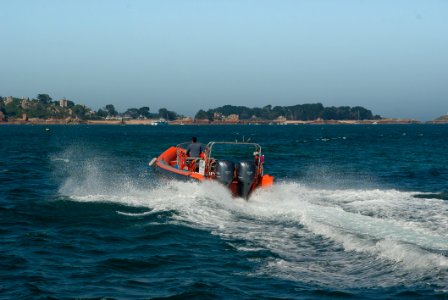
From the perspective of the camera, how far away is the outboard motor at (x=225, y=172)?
18344mm

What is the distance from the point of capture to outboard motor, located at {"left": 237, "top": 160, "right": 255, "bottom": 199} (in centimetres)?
1831

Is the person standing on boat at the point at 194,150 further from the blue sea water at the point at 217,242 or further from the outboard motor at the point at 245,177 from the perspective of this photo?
the outboard motor at the point at 245,177

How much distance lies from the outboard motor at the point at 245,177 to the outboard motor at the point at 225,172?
27 centimetres

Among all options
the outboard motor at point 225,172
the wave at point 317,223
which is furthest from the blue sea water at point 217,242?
the outboard motor at point 225,172

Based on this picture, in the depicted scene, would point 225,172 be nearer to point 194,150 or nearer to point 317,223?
point 194,150

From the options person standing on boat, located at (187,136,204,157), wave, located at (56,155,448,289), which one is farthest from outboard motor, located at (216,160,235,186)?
person standing on boat, located at (187,136,204,157)

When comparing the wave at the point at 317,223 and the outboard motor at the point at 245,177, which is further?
the outboard motor at the point at 245,177

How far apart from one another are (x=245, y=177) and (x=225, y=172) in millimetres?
599

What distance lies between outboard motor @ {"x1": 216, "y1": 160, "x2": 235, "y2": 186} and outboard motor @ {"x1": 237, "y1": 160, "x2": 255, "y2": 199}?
27cm

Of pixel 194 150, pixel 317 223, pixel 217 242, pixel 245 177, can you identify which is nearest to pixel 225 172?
pixel 245 177

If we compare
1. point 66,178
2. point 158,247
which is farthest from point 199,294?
point 66,178

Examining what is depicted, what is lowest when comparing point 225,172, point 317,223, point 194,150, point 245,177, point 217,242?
point 217,242

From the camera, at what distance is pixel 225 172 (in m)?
18.4

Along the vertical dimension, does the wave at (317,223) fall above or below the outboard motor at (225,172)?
below
